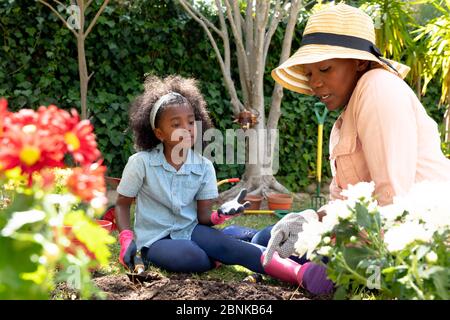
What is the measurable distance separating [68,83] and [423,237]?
467 centimetres

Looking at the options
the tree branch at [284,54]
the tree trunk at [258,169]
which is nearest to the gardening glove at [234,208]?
the tree trunk at [258,169]

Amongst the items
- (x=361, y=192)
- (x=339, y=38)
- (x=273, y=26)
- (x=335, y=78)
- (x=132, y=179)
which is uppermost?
(x=273, y=26)

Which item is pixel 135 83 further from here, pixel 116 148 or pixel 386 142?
pixel 386 142

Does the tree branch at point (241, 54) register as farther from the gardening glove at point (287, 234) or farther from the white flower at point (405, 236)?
the white flower at point (405, 236)

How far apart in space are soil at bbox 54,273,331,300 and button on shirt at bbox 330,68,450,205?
521 mm

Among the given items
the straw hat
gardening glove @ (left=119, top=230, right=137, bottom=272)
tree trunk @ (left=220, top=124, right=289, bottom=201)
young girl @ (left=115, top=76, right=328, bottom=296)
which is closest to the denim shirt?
young girl @ (left=115, top=76, right=328, bottom=296)

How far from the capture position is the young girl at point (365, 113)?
175 cm

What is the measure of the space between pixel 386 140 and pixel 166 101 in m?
1.29

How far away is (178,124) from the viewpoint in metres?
2.63

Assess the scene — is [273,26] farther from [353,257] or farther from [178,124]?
[353,257]

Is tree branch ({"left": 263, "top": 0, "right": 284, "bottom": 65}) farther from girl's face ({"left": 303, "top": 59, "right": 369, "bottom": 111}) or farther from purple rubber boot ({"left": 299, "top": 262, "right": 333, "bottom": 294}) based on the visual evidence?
purple rubber boot ({"left": 299, "top": 262, "right": 333, "bottom": 294})

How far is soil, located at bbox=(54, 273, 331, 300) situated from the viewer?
1.83 meters

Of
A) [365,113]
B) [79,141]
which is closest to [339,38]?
[365,113]

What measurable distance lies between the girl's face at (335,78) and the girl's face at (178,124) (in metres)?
0.79
